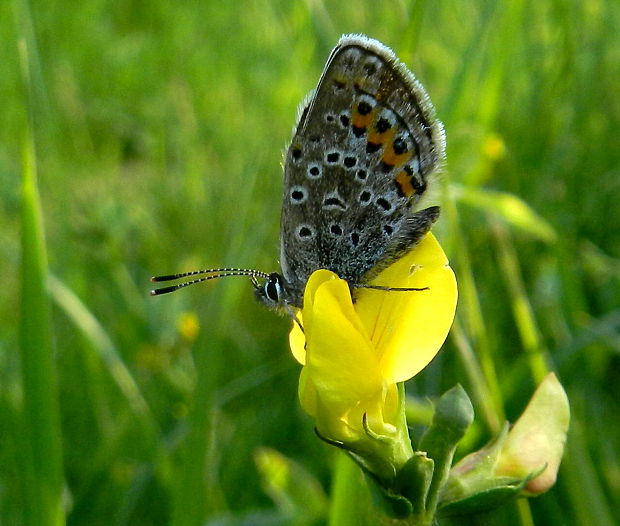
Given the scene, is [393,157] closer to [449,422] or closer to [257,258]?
[449,422]

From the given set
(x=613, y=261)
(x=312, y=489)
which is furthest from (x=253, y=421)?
(x=613, y=261)

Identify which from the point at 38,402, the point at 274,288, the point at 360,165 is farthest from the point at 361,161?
the point at 38,402

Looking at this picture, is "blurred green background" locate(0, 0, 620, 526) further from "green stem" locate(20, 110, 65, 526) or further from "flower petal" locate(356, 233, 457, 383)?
"flower petal" locate(356, 233, 457, 383)

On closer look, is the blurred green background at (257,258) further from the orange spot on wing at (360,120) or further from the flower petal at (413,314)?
the flower petal at (413,314)

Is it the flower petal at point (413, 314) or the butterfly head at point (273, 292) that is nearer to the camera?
the flower petal at point (413, 314)

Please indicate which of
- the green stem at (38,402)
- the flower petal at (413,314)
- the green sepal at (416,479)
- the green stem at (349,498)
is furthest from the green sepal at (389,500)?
the green stem at (38,402)

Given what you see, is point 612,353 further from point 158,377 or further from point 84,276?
point 84,276

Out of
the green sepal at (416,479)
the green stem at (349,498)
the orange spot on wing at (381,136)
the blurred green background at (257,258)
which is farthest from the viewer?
the blurred green background at (257,258)
